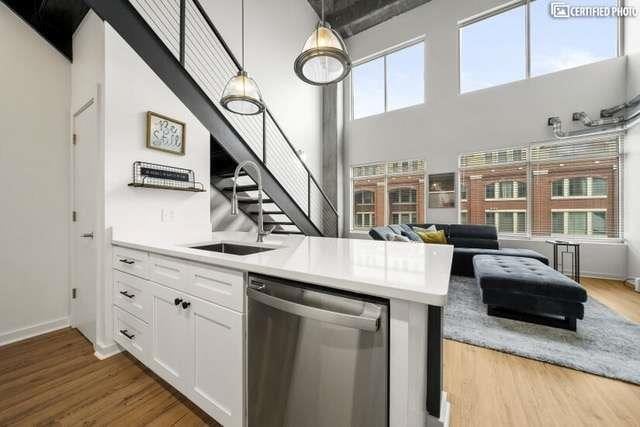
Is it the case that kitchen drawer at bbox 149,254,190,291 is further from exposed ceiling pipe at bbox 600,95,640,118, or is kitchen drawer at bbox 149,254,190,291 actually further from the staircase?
exposed ceiling pipe at bbox 600,95,640,118

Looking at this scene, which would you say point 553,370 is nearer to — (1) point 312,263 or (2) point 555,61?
(1) point 312,263

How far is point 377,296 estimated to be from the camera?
81 centimetres

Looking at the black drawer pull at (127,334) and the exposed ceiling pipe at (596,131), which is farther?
the exposed ceiling pipe at (596,131)

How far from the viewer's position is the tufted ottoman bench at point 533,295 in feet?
7.29

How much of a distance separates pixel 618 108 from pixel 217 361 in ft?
19.8

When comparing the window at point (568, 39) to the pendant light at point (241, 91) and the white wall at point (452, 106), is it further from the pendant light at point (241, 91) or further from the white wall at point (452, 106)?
the pendant light at point (241, 91)

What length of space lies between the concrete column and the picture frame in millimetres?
4112

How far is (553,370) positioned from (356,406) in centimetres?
182

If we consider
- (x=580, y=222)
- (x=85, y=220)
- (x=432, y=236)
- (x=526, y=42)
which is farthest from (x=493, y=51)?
(x=85, y=220)

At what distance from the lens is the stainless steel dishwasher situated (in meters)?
0.80

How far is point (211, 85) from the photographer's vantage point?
3.68 metres

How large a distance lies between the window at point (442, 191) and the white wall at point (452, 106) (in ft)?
0.46

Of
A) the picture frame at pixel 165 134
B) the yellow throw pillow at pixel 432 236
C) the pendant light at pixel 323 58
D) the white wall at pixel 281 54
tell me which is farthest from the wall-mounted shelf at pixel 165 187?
the yellow throw pillow at pixel 432 236

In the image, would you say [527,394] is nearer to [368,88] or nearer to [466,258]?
[466,258]
